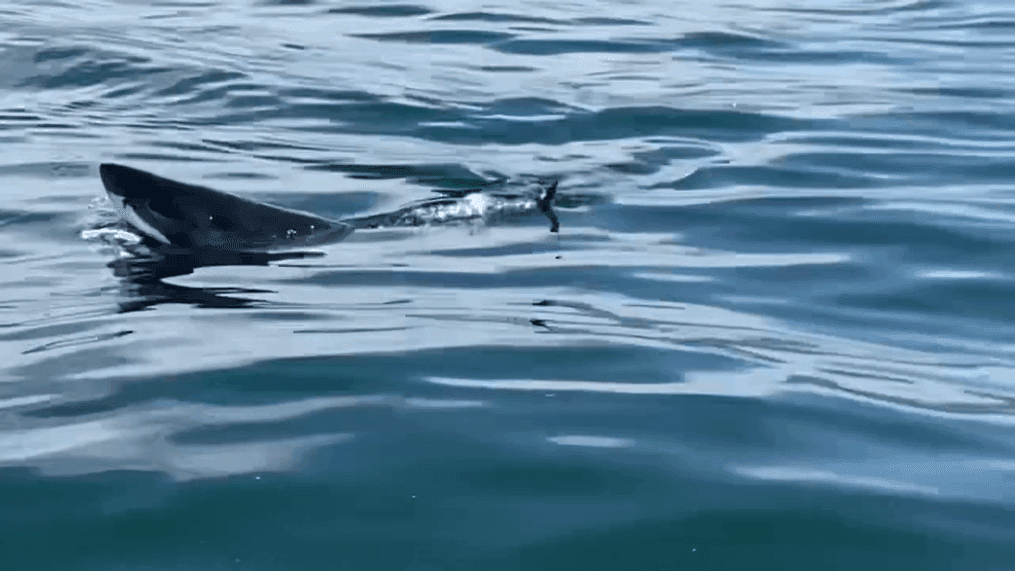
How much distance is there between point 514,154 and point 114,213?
4183 millimetres

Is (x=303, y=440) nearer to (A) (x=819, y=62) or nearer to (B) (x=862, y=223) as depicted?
(B) (x=862, y=223)

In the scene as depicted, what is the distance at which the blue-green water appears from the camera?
4.61 m

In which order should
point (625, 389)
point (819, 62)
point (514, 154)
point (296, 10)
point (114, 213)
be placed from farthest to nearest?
1. point (296, 10)
2. point (819, 62)
3. point (514, 154)
4. point (114, 213)
5. point (625, 389)

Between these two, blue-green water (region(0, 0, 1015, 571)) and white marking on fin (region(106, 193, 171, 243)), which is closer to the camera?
blue-green water (region(0, 0, 1015, 571))

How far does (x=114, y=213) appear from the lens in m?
9.87

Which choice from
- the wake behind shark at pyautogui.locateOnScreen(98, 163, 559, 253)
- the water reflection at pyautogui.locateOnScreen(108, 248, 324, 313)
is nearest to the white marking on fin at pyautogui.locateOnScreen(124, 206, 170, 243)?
the wake behind shark at pyautogui.locateOnScreen(98, 163, 559, 253)

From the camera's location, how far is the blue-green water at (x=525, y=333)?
15.1ft

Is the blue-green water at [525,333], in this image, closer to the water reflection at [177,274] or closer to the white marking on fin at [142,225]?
the water reflection at [177,274]

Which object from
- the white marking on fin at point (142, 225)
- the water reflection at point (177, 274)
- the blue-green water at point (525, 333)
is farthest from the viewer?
the white marking on fin at point (142, 225)

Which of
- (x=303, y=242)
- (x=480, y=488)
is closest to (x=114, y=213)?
(x=303, y=242)

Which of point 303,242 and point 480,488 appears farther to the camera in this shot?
point 303,242

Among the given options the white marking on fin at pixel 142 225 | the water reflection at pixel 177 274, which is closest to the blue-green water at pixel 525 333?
the water reflection at pixel 177 274

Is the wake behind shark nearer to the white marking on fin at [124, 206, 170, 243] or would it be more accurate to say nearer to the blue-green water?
the white marking on fin at [124, 206, 170, 243]

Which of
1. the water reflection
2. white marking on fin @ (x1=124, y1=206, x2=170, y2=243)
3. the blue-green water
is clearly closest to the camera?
the blue-green water
